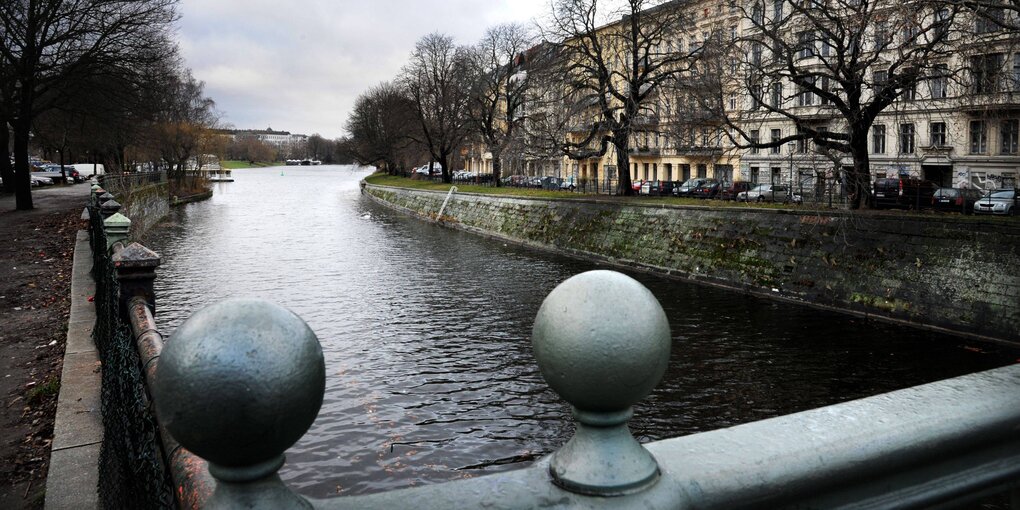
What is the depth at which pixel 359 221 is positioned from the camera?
44500 mm

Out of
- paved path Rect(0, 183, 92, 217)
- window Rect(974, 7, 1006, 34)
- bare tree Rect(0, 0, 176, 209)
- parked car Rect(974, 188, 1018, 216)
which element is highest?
bare tree Rect(0, 0, 176, 209)

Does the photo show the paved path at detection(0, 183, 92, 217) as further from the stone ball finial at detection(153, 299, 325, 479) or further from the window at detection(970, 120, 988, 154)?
the window at detection(970, 120, 988, 154)

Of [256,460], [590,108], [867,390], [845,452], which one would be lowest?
[867,390]

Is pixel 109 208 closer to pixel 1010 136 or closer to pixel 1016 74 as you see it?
pixel 1016 74

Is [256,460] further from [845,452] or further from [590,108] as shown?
[590,108]

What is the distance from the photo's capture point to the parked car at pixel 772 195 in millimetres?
24875

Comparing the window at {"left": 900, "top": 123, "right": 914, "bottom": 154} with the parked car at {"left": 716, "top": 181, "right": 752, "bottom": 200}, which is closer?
the window at {"left": 900, "top": 123, "right": 914, "bottom": 154}

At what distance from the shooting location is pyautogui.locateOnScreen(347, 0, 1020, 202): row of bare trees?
1899cm

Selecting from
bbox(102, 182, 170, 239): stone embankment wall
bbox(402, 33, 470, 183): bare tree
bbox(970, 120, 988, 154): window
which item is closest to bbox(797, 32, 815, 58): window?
bbox(102, 182, 170, 239): stone embankment wall

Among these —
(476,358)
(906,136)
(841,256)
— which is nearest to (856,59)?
(841,256)

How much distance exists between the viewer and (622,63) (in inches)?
1299

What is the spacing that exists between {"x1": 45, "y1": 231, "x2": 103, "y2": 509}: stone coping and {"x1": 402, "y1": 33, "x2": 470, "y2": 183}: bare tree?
5368cm

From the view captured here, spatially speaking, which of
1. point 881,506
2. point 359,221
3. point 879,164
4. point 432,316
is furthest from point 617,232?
point 881,506

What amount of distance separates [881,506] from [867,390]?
12189mm
